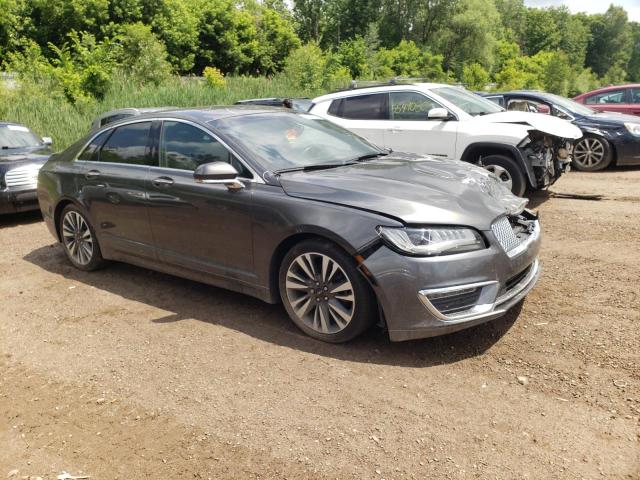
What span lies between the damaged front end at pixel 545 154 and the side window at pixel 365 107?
2.18 meters

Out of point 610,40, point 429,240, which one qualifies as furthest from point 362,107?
point 610,40

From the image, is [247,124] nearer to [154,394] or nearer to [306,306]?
[306,306]

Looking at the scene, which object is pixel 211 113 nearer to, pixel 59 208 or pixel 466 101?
pixel 59 208

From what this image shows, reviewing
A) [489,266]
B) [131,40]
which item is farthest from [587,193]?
[131,40]

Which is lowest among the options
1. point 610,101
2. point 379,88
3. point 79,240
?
point 79,240

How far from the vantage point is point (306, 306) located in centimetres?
408

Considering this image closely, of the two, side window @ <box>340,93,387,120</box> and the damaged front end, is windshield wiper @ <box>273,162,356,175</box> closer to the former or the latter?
the damaged front end

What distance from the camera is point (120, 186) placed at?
5297 mm

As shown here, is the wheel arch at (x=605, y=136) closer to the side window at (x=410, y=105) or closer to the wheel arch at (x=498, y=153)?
the wheel arch at (x=498, y=153)

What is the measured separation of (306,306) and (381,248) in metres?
0.78

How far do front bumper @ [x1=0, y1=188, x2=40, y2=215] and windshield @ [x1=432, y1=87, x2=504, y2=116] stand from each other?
247 inches

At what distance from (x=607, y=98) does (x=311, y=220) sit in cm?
1263

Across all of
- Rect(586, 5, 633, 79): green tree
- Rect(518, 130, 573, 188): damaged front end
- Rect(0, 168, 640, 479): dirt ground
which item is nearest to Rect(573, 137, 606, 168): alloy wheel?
Rect(518, 130, 573, 188): damaged front end

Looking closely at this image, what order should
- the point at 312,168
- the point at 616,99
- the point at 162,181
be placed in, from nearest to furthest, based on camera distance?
the point at 312,168 → the point at 162,181 → the point at 616,99
